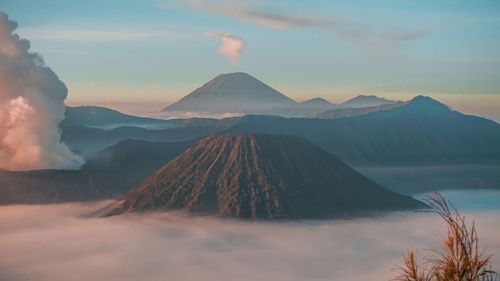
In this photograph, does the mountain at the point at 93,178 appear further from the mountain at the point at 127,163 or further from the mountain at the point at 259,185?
the mountain at the point at 259,185

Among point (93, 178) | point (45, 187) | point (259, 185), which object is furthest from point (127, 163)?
point (259, 185)

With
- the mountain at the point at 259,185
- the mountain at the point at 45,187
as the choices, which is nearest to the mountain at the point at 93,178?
the mountain at the point at 45,187

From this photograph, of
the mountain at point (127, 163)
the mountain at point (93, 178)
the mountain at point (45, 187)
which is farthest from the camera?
the mountain at point (127, 163)

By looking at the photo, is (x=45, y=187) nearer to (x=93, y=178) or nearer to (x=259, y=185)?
(x=93, y=178)

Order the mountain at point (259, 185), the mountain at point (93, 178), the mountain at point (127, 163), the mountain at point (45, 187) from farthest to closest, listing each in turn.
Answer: the mountain at point (127, 163) → the mountain at point (93, 178) → the mountain at point (45, 187) → the mountain at point (259, 185)

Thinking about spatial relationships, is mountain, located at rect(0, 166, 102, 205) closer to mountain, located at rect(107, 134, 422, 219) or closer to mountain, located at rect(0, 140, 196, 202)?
mountain, located at rect(0, 140, 196, 202)

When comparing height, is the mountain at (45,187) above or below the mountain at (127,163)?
below

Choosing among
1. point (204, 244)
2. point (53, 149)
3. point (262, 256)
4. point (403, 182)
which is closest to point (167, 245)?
point (204, 244)
